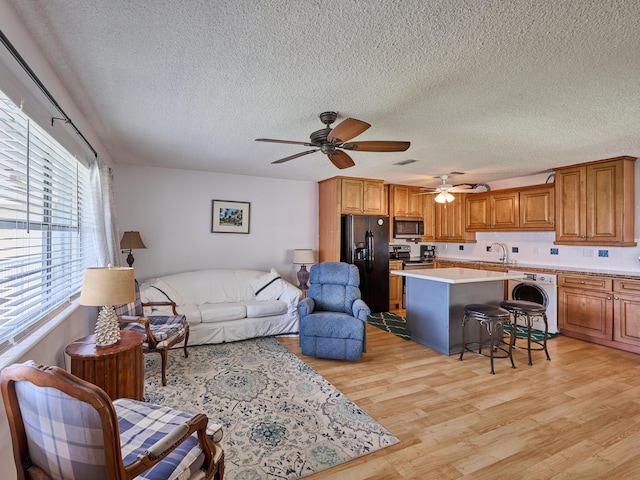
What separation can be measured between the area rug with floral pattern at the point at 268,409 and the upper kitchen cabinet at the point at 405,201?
3.60 m

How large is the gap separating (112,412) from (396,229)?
18.6ft

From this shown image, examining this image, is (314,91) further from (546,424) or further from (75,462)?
(546,424)

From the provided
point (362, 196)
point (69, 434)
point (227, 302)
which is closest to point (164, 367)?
point (227, 302)

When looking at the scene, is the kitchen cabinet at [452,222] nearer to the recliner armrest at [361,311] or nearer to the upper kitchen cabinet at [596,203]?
the upper kitchen cabinet at [596,203]

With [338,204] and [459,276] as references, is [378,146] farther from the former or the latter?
[338,204]

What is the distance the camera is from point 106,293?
2.11m

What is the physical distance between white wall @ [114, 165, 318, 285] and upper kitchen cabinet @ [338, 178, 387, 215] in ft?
2.36

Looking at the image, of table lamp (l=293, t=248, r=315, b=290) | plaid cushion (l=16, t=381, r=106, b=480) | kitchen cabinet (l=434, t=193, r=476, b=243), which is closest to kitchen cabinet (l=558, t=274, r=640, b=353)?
kitchen cabinet (l=434, t=193, r=476, b=243)

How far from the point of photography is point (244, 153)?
4.00 metres

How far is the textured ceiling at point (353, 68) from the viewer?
1.52 meters

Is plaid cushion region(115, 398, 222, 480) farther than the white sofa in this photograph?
No

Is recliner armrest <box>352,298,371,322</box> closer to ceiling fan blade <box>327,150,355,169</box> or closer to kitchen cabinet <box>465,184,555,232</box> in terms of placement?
ceiling fan blade <box>327,150,355,169</box>

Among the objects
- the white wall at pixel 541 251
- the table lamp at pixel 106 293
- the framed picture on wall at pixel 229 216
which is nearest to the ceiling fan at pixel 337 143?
the table lamp at pixel 106 293

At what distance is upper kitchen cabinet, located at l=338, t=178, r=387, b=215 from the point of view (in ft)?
17.9
